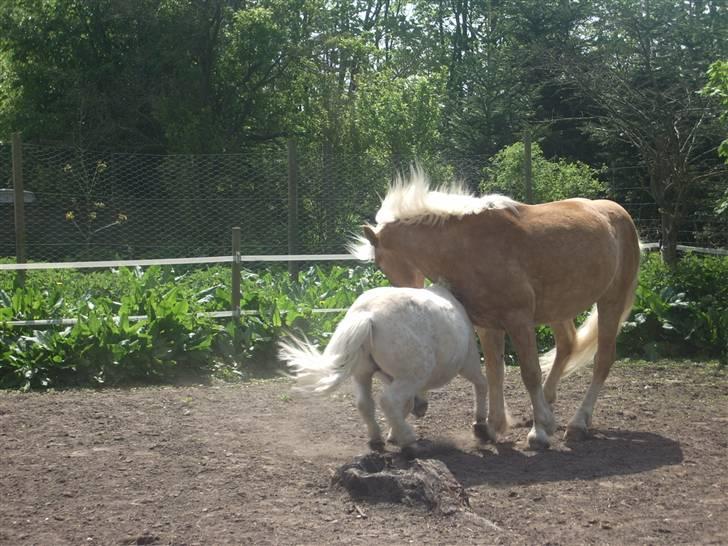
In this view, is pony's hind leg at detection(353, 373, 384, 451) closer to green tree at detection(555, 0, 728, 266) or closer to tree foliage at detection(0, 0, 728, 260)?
green tree at detection(555, 0, 728, 266)

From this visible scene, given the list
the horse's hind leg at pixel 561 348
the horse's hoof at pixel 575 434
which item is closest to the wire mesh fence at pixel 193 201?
the horse's hind leg at pixel 561 348

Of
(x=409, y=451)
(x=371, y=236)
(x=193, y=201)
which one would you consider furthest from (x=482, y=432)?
(x=193, y=201)

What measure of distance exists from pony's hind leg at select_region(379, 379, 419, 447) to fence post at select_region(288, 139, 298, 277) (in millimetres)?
5262

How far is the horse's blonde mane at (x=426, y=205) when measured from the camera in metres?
6.15

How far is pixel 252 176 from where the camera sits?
12.1 m

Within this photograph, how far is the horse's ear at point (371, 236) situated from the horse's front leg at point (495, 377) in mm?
961

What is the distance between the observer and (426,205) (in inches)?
243

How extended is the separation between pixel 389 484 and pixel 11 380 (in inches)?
193

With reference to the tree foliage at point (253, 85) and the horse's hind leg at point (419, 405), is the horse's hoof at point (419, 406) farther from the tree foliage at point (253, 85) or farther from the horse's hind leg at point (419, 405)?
the tree foliage at point (253, 85)

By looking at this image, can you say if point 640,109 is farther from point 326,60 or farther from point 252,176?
point 326,60

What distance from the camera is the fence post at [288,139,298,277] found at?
10602 mm

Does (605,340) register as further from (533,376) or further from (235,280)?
(235,280)

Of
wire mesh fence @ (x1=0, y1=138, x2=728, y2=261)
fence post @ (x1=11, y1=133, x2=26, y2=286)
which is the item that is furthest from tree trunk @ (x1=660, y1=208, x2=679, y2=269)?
fence post @ (x1=11, y1=133, x2=26, y2=286)

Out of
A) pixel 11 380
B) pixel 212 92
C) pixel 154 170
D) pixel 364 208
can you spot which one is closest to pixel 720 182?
pixel 364 208
